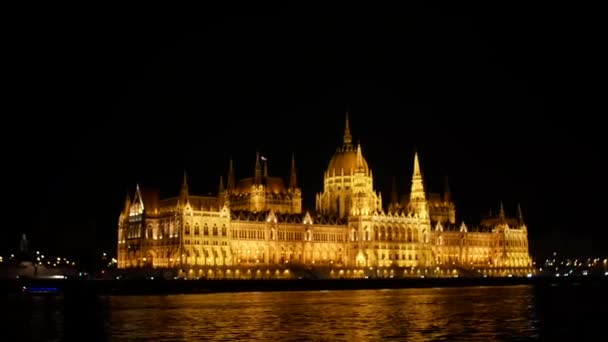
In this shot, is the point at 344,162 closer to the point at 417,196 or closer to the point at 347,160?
the point at 347,160

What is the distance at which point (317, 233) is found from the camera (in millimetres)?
142250

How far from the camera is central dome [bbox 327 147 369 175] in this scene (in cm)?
15375

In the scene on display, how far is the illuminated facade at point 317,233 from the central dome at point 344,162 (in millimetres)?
211

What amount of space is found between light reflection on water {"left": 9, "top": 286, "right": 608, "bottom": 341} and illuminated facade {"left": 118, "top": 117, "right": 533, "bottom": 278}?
5276 cm

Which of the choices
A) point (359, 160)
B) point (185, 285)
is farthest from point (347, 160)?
point (185, 285)

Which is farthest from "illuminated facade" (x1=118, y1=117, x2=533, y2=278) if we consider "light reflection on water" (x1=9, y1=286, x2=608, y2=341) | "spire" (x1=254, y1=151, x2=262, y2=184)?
"light reflection on water" (x1=9, y1=286, x2=608, y2=341)

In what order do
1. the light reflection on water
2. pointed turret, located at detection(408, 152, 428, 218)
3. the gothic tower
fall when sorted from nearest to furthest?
1. the light reflection on water
2. the gothic tower
3. pointed turret, located at detection(408, 152, 428, 218)

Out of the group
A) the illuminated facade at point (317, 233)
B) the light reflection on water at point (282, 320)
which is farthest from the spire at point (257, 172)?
the light reflection on water at point (282, 320)

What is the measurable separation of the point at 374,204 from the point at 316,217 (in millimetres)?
11913

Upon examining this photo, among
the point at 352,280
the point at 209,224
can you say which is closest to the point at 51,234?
the point at 209,224

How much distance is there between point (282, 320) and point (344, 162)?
103901 millimetres

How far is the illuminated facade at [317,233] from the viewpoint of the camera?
126 meters

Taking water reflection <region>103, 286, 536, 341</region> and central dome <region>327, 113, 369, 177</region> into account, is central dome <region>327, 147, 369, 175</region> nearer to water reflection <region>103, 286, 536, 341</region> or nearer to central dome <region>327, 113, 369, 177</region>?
central dome <region>327, 113, 369, 177</region>

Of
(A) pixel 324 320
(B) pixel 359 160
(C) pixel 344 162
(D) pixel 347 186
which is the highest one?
(C) pixel 344 162
